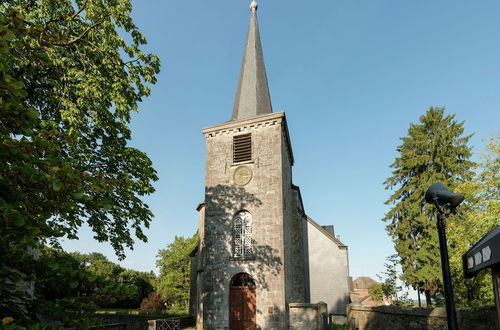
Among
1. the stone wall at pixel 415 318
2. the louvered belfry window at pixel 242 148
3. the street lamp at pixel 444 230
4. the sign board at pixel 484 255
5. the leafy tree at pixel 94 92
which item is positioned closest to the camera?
the street lamp at pixel 444 230

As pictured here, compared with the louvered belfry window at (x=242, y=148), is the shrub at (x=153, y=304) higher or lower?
lower

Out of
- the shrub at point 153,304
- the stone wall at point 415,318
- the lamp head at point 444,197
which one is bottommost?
the shrub at point 153,304

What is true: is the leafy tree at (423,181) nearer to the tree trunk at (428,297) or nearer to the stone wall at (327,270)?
the tree trunk at (428,297)

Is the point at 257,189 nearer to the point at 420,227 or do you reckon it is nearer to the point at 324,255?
the point at 324,255

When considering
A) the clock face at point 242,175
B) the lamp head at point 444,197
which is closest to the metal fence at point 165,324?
the clock face at point 242,175

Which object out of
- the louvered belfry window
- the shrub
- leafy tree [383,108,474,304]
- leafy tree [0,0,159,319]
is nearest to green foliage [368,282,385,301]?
leafy tree [383,108,474,304]

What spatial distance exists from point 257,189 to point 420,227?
42.9ft

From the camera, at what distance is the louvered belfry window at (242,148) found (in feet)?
60.1

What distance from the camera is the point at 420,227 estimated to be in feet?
74.2

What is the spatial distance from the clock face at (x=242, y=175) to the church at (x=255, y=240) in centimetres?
6

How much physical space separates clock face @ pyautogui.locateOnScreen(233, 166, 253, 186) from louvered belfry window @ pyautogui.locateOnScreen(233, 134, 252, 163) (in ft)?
1.82

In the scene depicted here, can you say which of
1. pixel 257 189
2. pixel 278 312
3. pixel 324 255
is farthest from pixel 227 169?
pixel 324 255

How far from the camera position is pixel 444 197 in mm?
3719

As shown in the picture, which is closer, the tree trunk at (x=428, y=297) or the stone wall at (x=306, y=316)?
the stone wall at (x=306, y=316)
